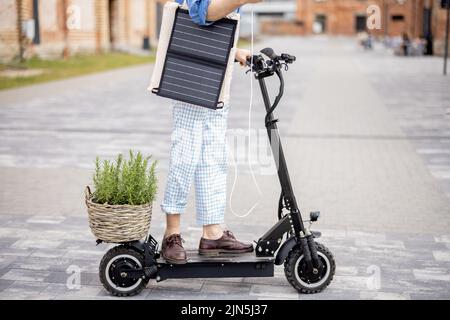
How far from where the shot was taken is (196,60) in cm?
405

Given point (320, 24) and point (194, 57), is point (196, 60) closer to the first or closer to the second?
point (194, 57)

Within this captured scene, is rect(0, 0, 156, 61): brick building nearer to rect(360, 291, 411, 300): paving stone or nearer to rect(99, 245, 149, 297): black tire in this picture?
rect(99, 245, 149, 297): black tire

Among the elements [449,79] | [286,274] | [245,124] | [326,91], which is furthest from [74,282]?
[449,79]

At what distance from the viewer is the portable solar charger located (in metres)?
4.01

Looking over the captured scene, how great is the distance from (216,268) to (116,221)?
0.65m

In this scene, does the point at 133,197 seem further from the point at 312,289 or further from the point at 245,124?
the point at 245,124

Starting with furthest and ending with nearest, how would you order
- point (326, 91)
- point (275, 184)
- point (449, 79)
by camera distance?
point (449, 79) → point (326, 91) → point (275, 184)

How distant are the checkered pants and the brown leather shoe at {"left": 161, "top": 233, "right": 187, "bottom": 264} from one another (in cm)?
17

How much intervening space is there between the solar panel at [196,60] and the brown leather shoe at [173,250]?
82 cm

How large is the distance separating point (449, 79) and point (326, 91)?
5.43 meters

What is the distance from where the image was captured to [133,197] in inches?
162

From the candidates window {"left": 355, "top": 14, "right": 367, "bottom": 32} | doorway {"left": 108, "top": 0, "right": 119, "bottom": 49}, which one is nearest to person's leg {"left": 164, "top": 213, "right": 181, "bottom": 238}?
doorway {"left": 108, "top": 0, "right": 119, "bottom": 49}

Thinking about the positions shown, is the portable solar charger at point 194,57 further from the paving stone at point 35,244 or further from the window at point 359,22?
the window at point 359,22
